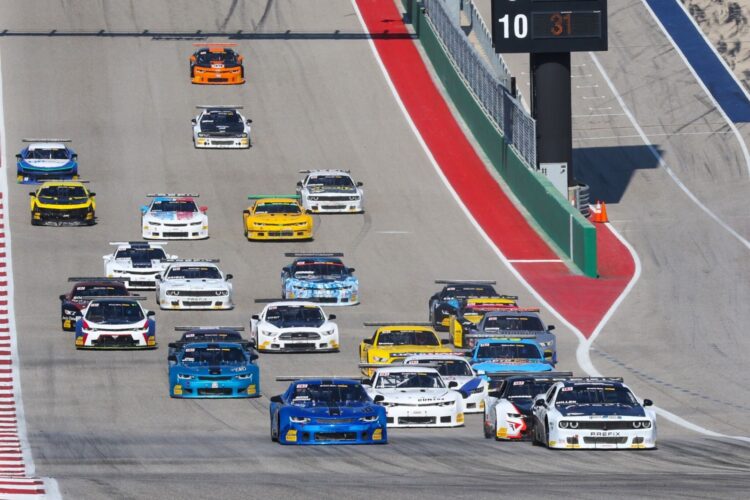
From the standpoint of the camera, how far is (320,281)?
143 ft

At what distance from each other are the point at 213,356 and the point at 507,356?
566 cm

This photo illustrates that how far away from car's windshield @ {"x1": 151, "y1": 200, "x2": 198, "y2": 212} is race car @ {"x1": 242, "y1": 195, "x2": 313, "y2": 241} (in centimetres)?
161

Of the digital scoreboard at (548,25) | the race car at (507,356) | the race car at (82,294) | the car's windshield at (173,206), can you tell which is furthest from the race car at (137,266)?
the race car at (507,356)

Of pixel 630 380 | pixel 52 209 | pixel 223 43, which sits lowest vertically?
pixel 630 380

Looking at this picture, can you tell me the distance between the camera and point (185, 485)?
20562mm

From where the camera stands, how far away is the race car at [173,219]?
5100 centimetres

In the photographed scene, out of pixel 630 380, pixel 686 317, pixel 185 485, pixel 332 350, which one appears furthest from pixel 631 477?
pixel 686 317

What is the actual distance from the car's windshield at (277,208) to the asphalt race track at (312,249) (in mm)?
1078

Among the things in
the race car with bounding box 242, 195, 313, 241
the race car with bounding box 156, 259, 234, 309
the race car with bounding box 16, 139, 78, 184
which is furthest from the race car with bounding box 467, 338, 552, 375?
the race car with bounding box 16, 139, 78, 184

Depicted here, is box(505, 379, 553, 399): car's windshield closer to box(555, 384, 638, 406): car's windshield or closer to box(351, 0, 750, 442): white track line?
box(555, 384, 638, 406): car's windshield

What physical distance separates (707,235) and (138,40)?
3012 cm

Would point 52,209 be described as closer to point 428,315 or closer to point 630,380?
point 428,315

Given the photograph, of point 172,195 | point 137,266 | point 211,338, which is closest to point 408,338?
point 211,338

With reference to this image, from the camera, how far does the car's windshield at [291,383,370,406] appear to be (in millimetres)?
27250
